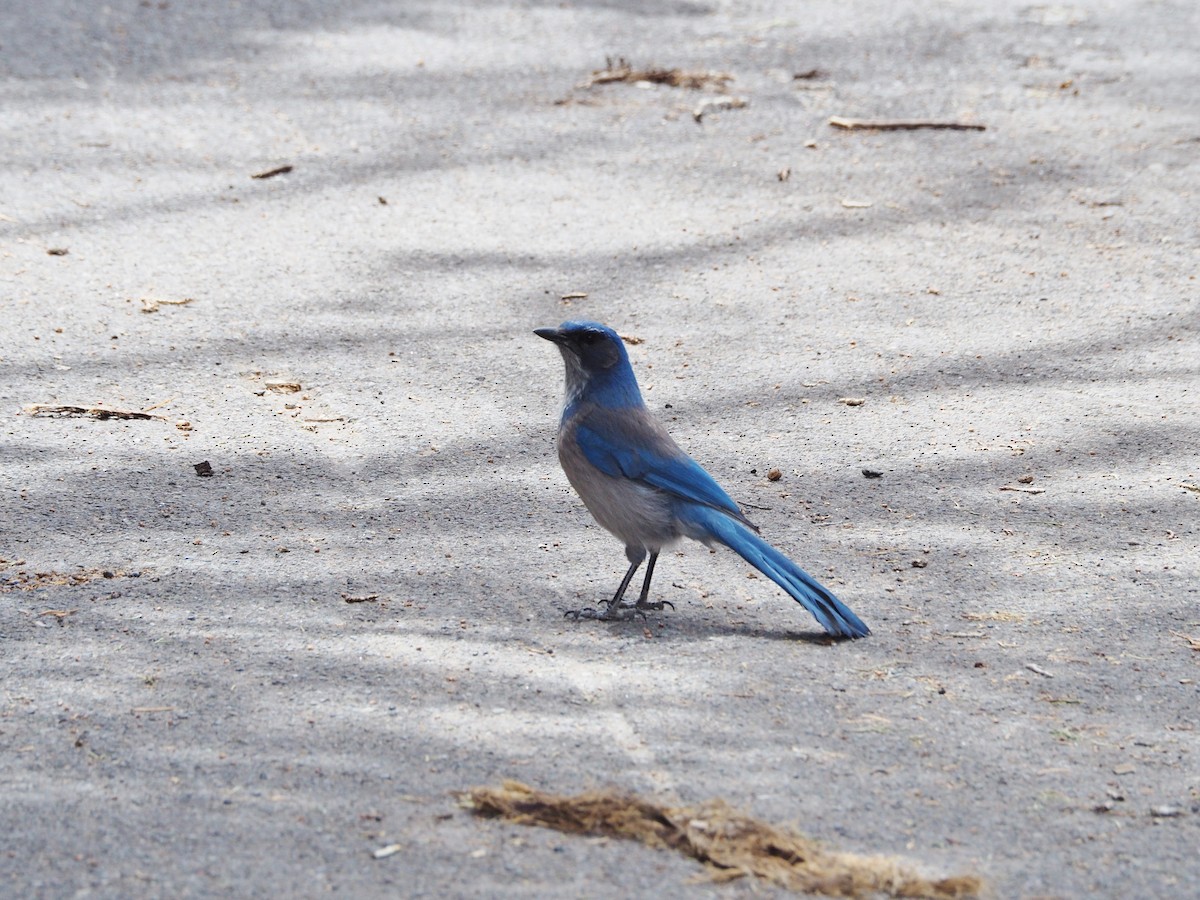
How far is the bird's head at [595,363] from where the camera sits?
4.67 meters

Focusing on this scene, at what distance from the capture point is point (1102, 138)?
9.04 metres

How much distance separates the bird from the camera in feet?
14.5

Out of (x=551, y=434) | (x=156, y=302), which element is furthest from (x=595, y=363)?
(x=156, y=302)

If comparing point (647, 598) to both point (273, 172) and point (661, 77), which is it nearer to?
point (273, 172)

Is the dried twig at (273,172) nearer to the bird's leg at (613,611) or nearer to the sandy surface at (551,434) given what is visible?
the sandy surface at (551,434)

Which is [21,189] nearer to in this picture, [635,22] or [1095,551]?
[635,22]

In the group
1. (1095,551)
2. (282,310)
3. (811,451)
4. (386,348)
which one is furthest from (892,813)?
(282,310)

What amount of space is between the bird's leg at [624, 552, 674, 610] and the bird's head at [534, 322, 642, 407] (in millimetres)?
535

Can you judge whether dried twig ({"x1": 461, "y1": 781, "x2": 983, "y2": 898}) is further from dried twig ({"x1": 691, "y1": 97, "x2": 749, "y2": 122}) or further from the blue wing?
dried twig ({"x1": 691, "y1": 97, "x2": 749, "y2": 122})

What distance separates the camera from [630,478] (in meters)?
4.51

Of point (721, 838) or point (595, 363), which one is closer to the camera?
point (721, 838)

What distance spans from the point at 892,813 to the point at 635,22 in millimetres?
8499

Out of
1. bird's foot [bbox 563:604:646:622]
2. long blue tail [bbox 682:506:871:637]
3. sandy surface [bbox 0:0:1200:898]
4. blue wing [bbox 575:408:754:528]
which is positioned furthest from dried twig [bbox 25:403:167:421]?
long blue tail [bbox 682:506:871:637]

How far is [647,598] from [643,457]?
46 centimetres
